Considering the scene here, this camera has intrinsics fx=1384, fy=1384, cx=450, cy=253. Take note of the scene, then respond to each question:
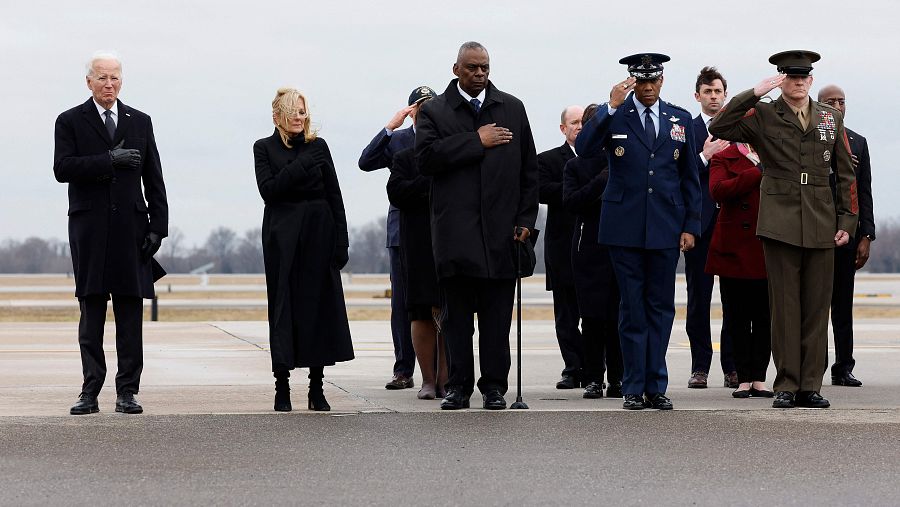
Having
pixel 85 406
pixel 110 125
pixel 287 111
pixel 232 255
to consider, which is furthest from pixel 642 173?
pixel 232 255

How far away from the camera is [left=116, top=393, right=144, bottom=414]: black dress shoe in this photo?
8414 mm

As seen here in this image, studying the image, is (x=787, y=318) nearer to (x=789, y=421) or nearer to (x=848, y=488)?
(x=789, y=421)

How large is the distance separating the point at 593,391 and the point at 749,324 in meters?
1.27

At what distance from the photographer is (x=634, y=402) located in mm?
8578

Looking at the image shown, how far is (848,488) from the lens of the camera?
18.9 feet

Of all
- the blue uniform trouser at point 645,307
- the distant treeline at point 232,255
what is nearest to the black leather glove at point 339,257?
the blue uniform trouser at point 645,307

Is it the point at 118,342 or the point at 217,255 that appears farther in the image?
the point at 217,255

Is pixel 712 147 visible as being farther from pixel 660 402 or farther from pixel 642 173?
pixel 660 402

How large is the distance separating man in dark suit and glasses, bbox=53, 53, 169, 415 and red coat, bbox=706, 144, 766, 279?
3.89m

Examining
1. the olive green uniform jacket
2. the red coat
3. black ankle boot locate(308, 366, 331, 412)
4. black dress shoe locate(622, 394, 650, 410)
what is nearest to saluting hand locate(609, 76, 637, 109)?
the olive green uniform jacket

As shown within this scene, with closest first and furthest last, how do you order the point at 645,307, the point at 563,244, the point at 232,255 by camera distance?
the point at 645,307
the point at 563,244
the point at 232,255

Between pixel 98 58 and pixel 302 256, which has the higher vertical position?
pixel 98 58

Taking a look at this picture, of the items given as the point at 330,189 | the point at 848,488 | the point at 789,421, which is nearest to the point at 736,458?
the point at 848,488

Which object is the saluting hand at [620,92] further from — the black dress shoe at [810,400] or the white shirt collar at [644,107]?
the black dress shoe at [810,400]
